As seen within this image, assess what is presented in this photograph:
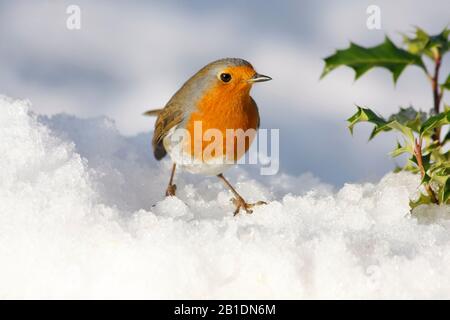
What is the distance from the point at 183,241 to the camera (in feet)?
7.75

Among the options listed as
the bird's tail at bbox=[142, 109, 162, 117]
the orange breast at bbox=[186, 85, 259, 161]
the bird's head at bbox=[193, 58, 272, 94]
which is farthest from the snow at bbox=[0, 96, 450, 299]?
the bird's tail at bbox=[142, 109, 162, 117]

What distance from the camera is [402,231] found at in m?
2.60

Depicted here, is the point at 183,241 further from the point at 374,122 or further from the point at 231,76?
the point at 231,76

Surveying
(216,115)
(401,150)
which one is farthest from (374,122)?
(216,115)

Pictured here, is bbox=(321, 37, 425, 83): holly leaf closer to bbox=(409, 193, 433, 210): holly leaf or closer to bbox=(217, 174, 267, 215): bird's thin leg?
bbox=(409, 193, 433, 210): holly leaf

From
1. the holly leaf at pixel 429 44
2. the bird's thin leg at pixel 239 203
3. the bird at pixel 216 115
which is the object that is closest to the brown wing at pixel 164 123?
the bird at pixel 216 115

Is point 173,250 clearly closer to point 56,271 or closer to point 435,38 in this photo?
point 56,271

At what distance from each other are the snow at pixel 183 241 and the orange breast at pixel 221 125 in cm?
30

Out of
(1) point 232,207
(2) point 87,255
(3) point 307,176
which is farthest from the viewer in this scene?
(3) point 307,176

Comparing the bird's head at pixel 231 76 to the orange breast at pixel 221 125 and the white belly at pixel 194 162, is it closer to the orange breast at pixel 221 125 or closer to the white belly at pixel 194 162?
the orange breast at pixel 221 125

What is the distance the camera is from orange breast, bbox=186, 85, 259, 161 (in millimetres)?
3283

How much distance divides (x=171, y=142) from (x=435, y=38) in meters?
1.26
